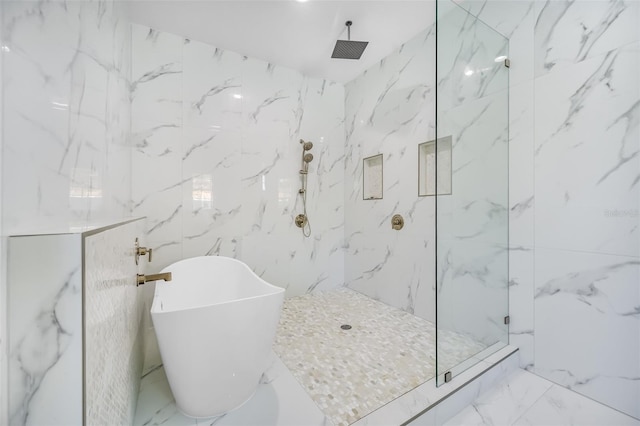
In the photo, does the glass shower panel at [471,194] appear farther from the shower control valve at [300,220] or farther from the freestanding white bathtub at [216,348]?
the shower control valve at [300,220]

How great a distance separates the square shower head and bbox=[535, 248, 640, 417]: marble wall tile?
204 centimetres

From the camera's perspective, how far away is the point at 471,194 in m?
1.54

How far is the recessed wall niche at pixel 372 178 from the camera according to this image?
8.84 ft

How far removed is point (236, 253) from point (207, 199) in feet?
1.93

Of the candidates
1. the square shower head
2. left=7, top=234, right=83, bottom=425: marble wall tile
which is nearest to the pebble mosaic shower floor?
left=7, top=234, right=83, bottom=425: marble wall tile

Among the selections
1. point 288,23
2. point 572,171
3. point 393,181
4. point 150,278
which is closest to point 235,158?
point 288,23

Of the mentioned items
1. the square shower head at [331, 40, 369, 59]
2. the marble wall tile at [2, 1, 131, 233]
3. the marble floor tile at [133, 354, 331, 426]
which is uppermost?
the square shower head at [331, 40, 369, 59]

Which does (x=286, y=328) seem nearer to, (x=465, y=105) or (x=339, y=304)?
(x=339, y=304)

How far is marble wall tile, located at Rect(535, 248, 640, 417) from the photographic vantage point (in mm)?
1266

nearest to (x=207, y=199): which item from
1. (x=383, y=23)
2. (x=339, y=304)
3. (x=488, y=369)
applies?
(x=339, y=304)

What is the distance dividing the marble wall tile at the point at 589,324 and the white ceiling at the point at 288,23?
79.2 inches

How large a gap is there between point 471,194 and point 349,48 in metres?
1.61

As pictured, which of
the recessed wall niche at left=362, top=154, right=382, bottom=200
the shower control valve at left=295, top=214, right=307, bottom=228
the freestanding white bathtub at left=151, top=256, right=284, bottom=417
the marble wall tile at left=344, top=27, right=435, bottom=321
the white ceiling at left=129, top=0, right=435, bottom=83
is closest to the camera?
the freestanding white bathtub at left=151, top=256, right=284, bottom=417

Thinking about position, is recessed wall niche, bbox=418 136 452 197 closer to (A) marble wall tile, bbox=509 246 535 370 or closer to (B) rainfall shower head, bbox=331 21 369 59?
(A) marble wall tile, bbox=509 246 535 370
